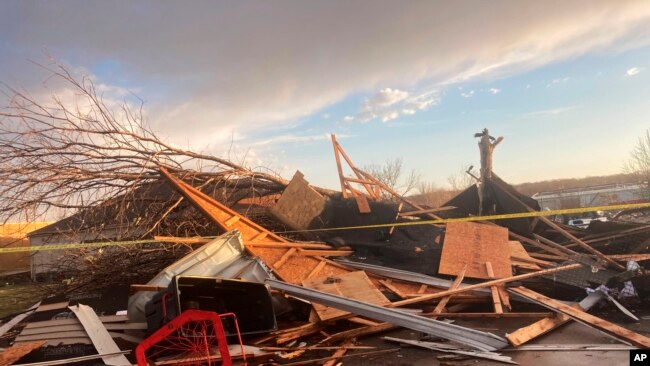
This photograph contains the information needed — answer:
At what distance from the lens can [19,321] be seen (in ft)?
22.9

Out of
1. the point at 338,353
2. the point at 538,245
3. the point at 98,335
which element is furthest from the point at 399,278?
the point at 98,335

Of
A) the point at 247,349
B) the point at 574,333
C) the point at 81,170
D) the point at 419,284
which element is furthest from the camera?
the point at 81,170

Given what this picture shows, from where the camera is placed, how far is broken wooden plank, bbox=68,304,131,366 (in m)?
4.56

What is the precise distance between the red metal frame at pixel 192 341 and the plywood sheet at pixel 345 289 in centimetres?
148

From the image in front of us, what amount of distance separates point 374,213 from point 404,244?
922 mm

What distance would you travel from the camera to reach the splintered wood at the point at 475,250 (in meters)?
6.73

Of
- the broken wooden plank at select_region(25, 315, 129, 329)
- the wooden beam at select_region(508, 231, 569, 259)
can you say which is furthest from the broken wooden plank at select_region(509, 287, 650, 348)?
the broken wooden plank at select_region(25, 315, 129, 329)

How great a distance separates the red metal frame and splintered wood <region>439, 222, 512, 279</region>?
4.01 meters

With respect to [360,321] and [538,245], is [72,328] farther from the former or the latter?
[538,245]

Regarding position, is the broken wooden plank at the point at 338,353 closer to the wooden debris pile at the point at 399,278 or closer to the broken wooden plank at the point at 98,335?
the wooden debris pile at the point at 399,278

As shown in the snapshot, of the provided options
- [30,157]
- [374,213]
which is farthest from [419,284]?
[30,157]

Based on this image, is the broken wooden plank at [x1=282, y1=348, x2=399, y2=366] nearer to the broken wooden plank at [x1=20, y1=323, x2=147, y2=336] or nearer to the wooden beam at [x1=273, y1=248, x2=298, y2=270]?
the broken wooden plank at [x1=20, y1=323, x2=147, y2=336]

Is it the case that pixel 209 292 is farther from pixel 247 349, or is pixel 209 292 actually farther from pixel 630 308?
pixel 630 308

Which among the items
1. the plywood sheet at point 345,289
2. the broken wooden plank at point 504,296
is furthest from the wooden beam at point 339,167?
the broken wooden plank at point 504,296
